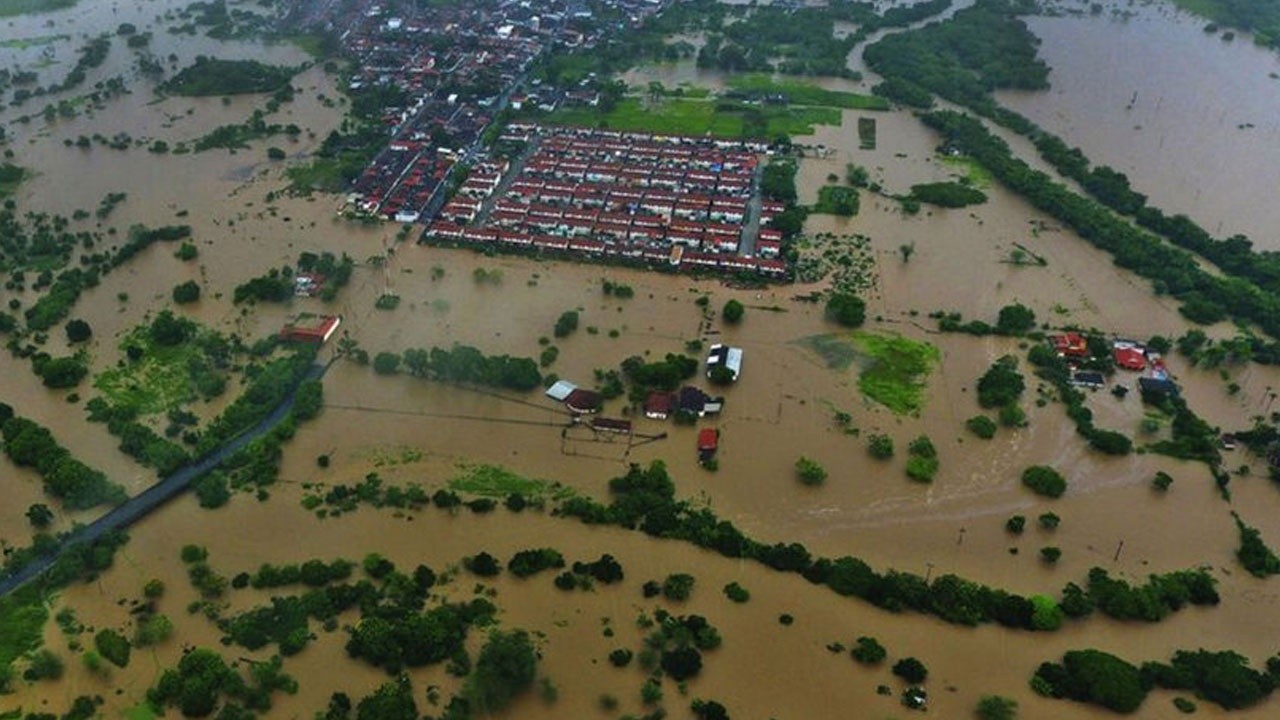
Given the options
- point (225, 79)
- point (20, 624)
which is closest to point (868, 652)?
point (20, 624)

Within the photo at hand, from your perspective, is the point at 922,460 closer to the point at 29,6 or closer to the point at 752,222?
the point at 752,222

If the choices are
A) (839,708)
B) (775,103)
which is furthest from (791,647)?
(775,103)

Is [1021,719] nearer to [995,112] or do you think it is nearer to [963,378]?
[963,378]

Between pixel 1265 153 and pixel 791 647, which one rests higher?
pixel 1265 153

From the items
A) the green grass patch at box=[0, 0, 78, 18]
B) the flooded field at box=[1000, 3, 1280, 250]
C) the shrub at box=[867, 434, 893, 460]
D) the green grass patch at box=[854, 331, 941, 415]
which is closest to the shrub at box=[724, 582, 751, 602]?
the shrub at box=[867, 434, 893, 460]

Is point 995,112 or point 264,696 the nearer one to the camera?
point 264,696

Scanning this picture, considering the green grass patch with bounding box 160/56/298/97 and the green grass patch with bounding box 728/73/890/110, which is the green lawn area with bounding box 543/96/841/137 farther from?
the green grass patch with bounding box 160/56/298/97

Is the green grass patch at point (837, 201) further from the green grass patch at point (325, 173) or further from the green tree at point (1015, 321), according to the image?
the green grass patch at point (325, 173)
